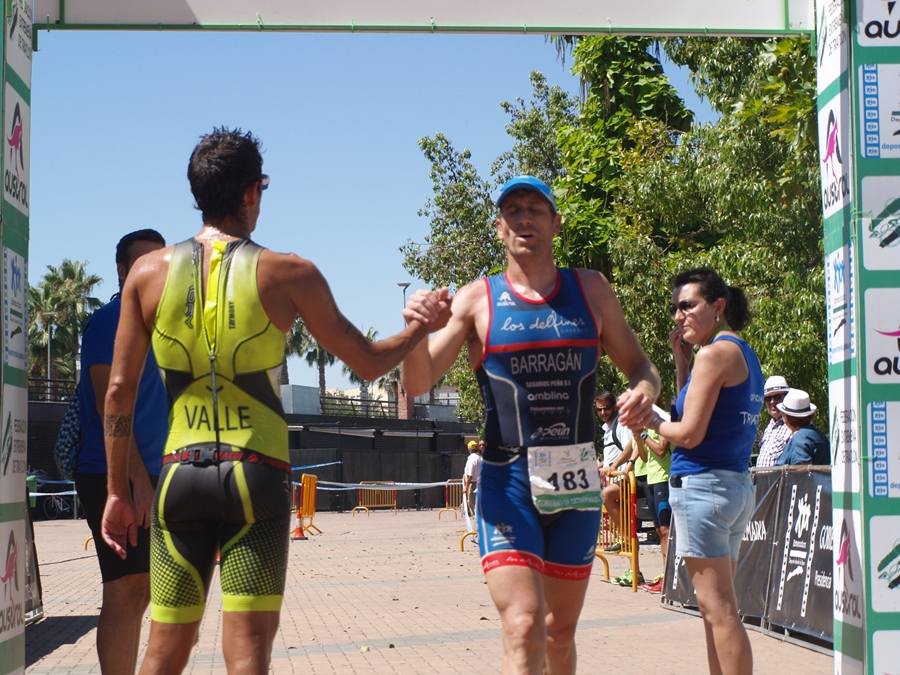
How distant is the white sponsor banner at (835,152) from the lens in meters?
4.42

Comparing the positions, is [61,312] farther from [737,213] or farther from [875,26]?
[875,26]

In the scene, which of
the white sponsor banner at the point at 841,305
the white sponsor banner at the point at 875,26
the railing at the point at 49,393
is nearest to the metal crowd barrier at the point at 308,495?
the railing at the point at 49,393

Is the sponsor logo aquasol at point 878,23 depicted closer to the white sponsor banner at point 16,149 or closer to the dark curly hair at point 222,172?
the dark curly hair at point 222,172

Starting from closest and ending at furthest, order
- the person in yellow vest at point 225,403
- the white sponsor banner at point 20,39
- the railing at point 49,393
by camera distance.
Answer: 1. the person in yellow vest at point 225,403
2. the white sponsor banner at point 20,39
3. the railing at point 49,393

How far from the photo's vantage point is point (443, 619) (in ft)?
31.3

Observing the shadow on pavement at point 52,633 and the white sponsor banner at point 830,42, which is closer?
the white sponsor banner at point 830,42

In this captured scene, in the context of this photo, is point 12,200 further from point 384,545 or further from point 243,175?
point 384,545

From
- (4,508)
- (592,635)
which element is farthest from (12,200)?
(592,635)

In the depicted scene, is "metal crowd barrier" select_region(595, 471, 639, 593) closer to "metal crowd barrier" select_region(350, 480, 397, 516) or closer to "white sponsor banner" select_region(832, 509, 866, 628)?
"white sponsor banner" select_region(832, 509, 866, 628)

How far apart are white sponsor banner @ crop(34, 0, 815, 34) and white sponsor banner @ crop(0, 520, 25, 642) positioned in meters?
2.31

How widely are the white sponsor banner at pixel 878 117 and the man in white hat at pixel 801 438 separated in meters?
4.84

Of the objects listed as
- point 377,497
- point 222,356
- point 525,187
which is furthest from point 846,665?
point 377,497

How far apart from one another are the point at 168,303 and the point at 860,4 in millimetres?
3038

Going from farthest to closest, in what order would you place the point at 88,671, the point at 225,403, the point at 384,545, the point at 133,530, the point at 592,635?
the point at 384,545 → the point at 592,635 → the point at 88,671 → the point at 133,530 → the point at 225,403
